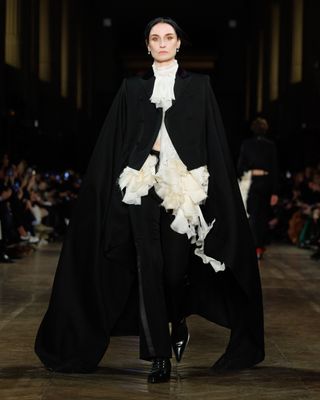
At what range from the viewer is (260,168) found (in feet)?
46.3

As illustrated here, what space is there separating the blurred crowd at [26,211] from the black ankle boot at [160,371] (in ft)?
28.2

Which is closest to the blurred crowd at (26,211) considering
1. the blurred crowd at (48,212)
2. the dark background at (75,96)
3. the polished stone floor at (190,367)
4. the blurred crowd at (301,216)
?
the blurred crowd at (48,212)

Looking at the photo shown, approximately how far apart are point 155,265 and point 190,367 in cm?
69

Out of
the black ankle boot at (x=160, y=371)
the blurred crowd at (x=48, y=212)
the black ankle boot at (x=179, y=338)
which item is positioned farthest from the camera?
the blurred crowd at (x=48, y=212)

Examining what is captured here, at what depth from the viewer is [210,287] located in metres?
5.82

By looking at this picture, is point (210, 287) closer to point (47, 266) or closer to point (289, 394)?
point (289, 394)

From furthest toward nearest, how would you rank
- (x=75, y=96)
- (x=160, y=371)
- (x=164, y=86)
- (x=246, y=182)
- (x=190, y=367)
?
(x=75, y=96) < (x=246, y=182) < (x=190, y=367) < (x=164, y=86) < (x=160, y=371)

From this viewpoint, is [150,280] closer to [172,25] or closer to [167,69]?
[167,69]

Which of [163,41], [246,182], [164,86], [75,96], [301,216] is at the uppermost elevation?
[163,41]

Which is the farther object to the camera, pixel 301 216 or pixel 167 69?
pixel 301 216

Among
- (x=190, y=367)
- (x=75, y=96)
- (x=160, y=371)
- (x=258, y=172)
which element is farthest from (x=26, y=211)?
(x=75, y=96)

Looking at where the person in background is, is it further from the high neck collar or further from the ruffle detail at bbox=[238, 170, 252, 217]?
the high neck collar

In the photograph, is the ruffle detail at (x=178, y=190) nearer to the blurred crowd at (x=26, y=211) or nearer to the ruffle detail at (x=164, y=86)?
the ruffle detail at (x=164, y=86)

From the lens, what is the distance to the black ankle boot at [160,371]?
5422 millimetres
